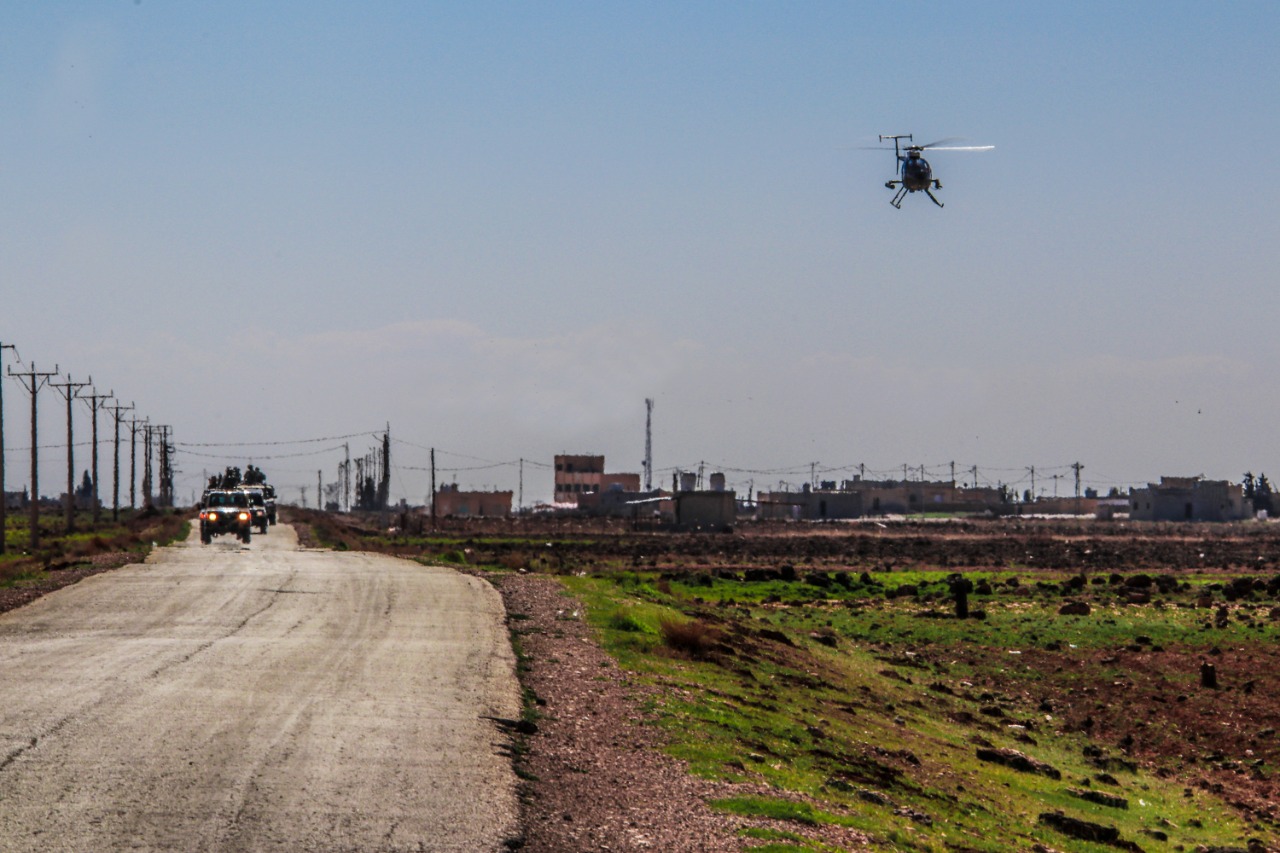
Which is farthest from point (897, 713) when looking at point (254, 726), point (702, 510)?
point (702, 510)

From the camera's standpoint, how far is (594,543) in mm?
95500

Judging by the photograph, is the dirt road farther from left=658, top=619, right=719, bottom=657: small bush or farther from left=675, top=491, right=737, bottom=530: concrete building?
left=675, top=491, right=737, bottom=530: concrete building

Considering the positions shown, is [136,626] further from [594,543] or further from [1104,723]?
[594,543]

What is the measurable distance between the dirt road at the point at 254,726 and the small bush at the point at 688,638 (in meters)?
3.18

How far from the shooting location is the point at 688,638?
88.1 feet

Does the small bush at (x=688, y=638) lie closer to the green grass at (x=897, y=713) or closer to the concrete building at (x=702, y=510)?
the green grass at (x=897, y=713)

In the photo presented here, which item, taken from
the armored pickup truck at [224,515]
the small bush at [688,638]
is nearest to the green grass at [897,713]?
the small bush at [688,638]

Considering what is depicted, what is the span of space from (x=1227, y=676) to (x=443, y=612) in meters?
17.0

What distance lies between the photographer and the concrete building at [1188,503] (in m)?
176

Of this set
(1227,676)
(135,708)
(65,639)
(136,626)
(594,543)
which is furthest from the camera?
(594,543)

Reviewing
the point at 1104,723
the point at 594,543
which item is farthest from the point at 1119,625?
the point at 594,543

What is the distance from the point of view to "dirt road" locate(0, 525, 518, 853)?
441 inches

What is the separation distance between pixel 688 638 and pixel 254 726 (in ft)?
41.5

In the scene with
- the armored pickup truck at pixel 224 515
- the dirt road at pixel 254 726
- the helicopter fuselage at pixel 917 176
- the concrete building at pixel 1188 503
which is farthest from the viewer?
the concrete building at pixel 1188 503
